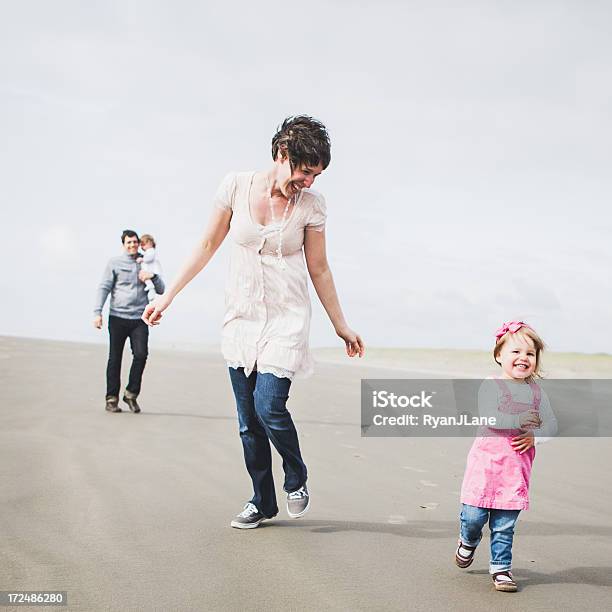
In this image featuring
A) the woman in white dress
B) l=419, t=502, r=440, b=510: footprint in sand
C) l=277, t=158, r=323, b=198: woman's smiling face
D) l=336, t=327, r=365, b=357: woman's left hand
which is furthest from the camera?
l=419, t=502, r=440, b=510: footprint in sand

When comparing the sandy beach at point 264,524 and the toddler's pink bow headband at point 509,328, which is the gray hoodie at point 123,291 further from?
the toddler's pink bow headband at point 509,328

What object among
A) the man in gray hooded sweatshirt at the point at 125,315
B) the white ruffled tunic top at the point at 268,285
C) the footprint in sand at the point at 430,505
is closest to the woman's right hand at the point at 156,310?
the white ruffled tunic top at the point at 268,285

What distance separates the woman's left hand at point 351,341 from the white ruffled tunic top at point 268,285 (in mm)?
271

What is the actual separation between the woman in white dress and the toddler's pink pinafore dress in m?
1.04

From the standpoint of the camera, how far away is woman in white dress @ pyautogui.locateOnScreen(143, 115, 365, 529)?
4.41 metres

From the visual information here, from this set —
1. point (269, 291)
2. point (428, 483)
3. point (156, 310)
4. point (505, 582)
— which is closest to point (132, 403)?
point (428, 483)

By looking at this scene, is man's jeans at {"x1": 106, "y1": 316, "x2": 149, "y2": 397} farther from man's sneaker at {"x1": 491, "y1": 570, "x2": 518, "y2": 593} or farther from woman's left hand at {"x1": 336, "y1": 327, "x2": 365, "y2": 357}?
man's sneaker at {"x1": 491, "y1": 570, "x2": 518, "y2": 593}

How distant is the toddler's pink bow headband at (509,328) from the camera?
13.1 feet

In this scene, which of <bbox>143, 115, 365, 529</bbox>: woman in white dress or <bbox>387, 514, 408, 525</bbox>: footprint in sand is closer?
<bbox>143, 115, 365, 529</bbox>: woman in white dress

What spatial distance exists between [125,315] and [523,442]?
6715 mm

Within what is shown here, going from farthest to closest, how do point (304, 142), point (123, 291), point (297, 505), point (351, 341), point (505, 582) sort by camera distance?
point (123, 291), point (351, 341), point (297, 505), point (304, 142), point (505, 582)

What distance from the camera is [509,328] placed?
13.1 ft

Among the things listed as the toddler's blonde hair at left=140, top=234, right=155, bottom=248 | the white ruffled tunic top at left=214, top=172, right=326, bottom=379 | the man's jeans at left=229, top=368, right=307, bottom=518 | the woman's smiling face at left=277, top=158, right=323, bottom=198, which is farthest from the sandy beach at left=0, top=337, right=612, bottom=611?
the toddler's blonde hair at left=140, top=234, right=155, bottom=248

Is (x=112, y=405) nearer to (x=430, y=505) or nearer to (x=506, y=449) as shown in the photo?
(x=430, y=505)
